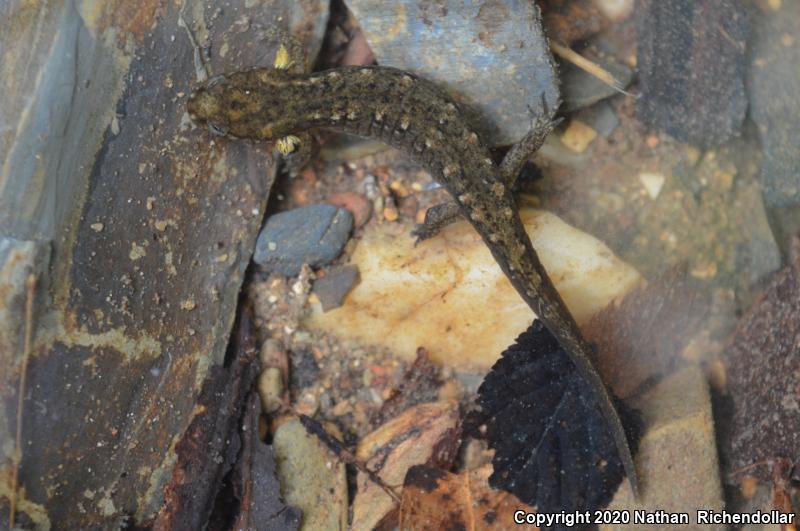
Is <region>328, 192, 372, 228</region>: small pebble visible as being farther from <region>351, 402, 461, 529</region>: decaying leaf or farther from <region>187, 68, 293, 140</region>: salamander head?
<region>351, 402, 461, 529</region>: decaying leaf

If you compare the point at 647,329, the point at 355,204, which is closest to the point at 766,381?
the point at 647,329

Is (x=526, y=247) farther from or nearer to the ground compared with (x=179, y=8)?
nearer to the ground

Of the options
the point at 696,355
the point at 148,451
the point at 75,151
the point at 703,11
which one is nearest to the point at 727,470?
the point at 696,355

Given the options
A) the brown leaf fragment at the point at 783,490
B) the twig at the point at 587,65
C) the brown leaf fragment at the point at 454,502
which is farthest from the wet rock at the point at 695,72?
the brown leaf fragment at the point at 454,502

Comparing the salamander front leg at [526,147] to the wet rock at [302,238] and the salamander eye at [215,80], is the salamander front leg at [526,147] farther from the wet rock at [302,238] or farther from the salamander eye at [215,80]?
the salamander eye at [215,80]

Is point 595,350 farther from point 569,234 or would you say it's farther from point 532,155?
point 532,155

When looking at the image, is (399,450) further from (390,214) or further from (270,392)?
(390,214)
